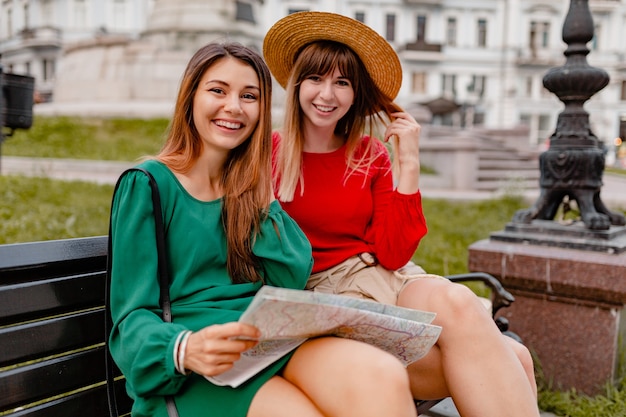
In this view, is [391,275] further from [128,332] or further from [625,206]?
[625,206]

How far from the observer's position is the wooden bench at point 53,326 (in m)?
1.71

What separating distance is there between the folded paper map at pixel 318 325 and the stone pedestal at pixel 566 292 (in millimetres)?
1705

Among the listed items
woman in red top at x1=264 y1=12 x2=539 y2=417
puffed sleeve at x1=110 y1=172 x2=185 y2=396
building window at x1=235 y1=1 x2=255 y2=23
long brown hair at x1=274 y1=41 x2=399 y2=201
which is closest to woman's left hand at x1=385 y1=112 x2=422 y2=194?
woman in red top at x1=264 y1=12 x2=539 y2=417

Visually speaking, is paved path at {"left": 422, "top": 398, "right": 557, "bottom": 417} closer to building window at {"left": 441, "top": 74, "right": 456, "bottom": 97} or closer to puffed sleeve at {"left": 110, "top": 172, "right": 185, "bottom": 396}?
puffed sleeve at {"left": 110, "top": 172, "right": 185, "bottom": 396}

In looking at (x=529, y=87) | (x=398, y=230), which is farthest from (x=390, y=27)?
(x=398, y=230)

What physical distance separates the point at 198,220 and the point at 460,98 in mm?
45337

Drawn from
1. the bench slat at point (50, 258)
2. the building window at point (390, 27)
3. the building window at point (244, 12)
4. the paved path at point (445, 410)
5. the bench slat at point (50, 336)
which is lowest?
the paved path at point (445, 410)

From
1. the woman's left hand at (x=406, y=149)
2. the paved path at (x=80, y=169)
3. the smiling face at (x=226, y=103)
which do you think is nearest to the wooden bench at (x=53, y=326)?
the smiling face at (x=226, y=103)

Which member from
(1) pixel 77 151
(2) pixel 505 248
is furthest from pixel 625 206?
(1) pixel 77 151

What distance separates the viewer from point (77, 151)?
13.4 m

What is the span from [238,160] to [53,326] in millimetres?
746

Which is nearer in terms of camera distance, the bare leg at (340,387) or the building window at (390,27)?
the bare leg at (340,387)

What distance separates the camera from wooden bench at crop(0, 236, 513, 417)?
5.63 feet

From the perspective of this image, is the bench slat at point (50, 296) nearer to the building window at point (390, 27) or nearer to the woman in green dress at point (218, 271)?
the woman in green dress at point (218, 271)
